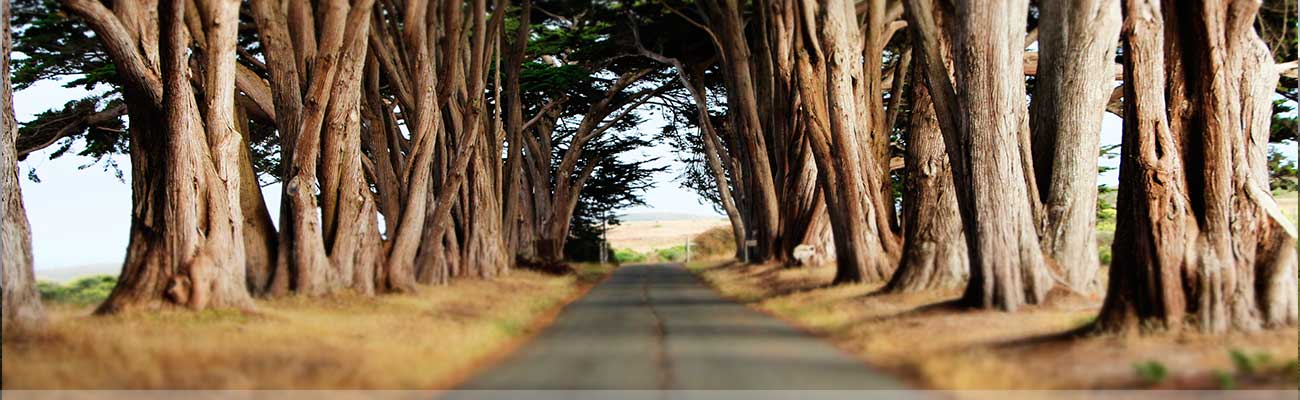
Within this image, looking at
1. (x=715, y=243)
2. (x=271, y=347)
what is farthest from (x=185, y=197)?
(x=715, y=243)

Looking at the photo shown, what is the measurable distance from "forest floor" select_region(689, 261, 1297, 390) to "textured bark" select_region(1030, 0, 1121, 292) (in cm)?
165

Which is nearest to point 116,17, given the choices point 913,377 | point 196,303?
point 196,303

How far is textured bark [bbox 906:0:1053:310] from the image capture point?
16031mm

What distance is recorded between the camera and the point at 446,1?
26375 mm

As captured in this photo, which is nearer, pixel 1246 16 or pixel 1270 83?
pixel 1246 16

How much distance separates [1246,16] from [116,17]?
12.5 m

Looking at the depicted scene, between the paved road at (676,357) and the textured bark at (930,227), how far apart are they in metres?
2.80

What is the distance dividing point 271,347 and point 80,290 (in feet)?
32.0

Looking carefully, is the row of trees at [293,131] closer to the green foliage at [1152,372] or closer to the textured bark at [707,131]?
the textured bark at [707,131]

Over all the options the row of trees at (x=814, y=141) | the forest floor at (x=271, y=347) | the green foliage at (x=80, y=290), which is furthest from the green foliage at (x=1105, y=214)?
the green foliage at (x=80, y=290)

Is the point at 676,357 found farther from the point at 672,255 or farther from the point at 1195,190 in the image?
the point at 672,255

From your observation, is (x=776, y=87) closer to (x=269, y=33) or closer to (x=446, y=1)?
(x=446, y=1)

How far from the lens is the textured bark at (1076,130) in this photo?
1745 cm

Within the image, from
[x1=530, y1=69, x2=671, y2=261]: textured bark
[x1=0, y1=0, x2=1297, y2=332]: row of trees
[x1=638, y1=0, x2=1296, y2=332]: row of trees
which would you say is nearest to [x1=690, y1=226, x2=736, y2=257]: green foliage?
[x1=530, y1=69, x2=671, y2=261]: textured bark
